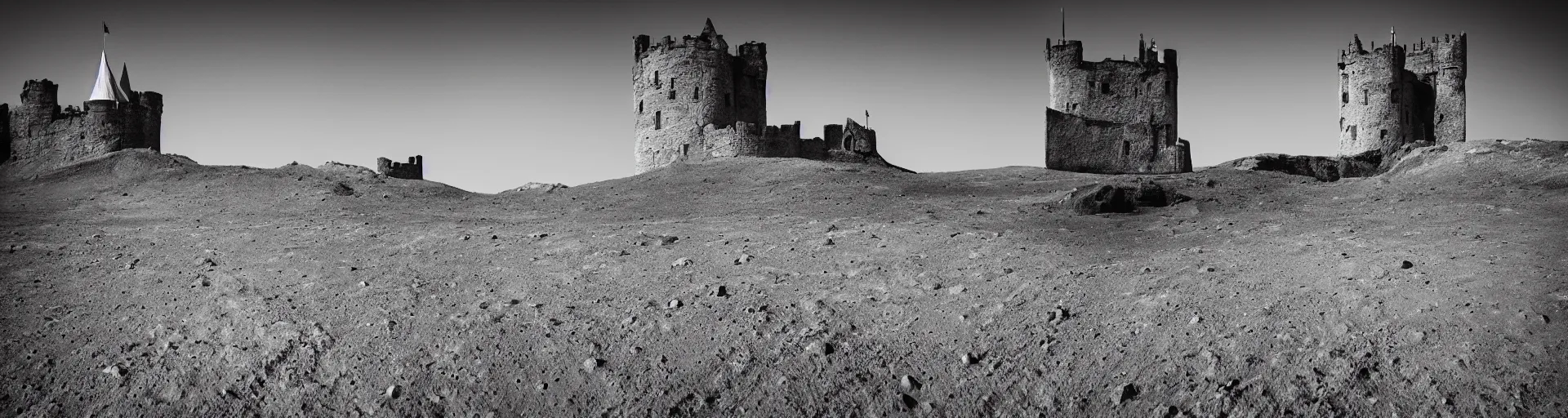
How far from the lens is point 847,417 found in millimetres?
12953

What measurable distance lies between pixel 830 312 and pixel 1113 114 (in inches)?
982

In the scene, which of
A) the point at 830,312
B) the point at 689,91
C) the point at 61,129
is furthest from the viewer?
the point at 689,91

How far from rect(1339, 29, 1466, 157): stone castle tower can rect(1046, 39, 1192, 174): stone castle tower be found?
17136 millimetres

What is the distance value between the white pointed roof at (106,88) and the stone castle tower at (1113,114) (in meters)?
29.2

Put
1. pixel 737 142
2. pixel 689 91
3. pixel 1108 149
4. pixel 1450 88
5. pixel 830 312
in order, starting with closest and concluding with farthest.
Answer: pixel 830 312 → pixel 1108 149 → pixel 737 142 → pixel 689 91 → pixel 1450 88

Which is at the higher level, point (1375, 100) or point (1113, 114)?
point (1375, 100)

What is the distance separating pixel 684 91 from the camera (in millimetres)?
43031

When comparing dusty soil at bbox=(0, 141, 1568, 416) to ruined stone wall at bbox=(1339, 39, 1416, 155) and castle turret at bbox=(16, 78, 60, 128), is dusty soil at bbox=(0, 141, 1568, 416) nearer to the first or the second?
castle turret at bbox=(16, 78, 60, 128)

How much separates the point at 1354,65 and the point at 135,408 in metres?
50.2

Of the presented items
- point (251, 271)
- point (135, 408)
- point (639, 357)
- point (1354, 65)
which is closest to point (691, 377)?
point (639, 357)

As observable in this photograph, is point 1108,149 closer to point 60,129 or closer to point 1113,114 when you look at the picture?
point 1113,114

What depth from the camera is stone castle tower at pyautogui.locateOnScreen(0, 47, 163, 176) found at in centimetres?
3703

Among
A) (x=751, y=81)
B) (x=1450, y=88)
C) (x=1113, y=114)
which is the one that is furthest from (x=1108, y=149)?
(x=1450, y=88)

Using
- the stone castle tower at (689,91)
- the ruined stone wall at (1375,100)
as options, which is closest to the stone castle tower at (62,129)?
the stone castle tower at (689,91)
